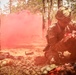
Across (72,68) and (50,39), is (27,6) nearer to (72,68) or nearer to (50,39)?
(50,39)

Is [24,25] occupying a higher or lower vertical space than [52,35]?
lower

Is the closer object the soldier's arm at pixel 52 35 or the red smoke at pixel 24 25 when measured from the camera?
the soldier's arm at pixel 52 35

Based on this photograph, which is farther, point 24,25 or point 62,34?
point 24,25

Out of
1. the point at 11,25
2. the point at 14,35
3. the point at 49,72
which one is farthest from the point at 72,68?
the point at 11,25

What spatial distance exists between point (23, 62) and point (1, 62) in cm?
143

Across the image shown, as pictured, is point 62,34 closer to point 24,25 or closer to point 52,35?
point 52,35

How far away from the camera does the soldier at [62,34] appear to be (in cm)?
1119

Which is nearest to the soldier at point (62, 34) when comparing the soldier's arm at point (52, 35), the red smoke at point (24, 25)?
the soldier's arm at point (52, 35)

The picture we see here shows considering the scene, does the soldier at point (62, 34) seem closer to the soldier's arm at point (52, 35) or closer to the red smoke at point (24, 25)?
the soldier's arm at point (52, 35)

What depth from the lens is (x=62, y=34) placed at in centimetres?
1216

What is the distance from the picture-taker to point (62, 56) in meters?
11.6

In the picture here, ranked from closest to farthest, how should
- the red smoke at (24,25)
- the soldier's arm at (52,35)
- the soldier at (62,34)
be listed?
the soldier at (62,34) < the soldier's arm at (52,35) < the red smoke at (24,25)

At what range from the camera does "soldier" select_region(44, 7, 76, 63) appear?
36.7 ft

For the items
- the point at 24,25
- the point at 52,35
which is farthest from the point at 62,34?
the point at 24,25
